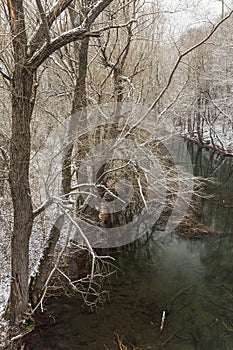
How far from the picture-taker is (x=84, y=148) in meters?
7.50

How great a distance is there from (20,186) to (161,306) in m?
4.07

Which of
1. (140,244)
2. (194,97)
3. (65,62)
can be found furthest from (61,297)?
(194,97)

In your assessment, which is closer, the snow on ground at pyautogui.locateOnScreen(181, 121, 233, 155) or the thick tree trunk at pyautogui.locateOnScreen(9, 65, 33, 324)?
the thick tree trunk at pyautogui.locateOnScreen(9, 65, 33, 324)

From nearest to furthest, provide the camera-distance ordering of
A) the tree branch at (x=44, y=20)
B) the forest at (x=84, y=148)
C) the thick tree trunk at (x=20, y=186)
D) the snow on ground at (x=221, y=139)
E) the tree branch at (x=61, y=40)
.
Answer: the tree branch at (x=44, y=20)
the tree branch at (x=61, y=40)
the thick tree trunk at (x=20, y=186)
the forest at (x=84, y=148)
the snow on ground at (x=221, y=139)

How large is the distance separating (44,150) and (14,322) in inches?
138

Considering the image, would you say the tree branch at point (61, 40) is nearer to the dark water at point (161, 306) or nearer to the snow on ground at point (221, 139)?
the dark water at point (161, 306)

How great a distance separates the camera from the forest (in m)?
4.99

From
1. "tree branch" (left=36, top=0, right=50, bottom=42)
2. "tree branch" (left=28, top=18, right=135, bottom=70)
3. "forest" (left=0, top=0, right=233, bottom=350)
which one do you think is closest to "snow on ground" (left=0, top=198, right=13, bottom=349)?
"forest" (left=0, top=0, right=233, bottom=350)

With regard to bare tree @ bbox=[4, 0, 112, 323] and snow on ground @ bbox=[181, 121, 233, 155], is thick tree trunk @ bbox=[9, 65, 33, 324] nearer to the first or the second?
bare tree @ bbox=[4, 0, 112, 323]

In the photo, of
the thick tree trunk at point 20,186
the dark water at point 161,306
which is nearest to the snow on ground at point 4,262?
the thick tree trunk at point 20,186

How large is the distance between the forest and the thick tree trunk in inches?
0.7

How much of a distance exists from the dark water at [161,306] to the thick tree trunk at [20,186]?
888 mm

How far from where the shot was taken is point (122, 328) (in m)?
6.13

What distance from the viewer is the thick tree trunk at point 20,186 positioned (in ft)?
15.7
